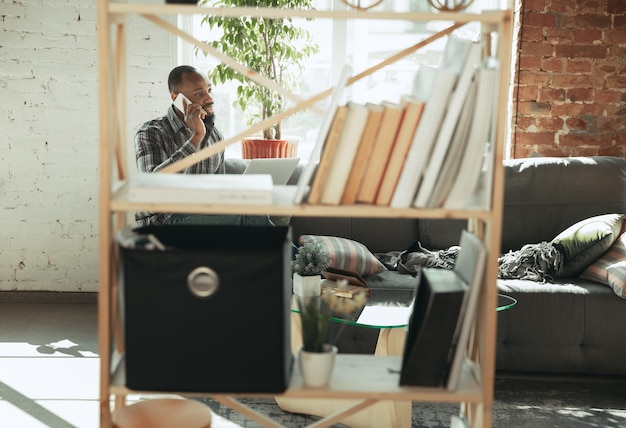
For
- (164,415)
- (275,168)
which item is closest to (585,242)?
(275,168)

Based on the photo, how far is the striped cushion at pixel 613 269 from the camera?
3463 millimetres

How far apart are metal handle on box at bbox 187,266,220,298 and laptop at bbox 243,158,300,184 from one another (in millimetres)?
1281

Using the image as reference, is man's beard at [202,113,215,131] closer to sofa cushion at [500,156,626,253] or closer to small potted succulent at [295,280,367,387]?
sofa cushion at [500,156,626,253]

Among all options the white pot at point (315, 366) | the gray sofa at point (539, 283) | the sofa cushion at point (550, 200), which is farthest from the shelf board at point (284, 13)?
the sofa cushion at point (550, 200)

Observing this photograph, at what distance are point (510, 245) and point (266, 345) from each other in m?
2.62

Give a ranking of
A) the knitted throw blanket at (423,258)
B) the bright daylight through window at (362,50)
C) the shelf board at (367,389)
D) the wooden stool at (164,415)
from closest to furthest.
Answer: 1. the shelf board at (367,389)
2. the wooden stool at (164,415)
3. the knitted throw blanket at (423,258)
4. the bright daylight through window at (362,50)

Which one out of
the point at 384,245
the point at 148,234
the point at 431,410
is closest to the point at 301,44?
the point at 384,245

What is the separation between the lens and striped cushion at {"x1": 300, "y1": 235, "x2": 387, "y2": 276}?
3.71 meters

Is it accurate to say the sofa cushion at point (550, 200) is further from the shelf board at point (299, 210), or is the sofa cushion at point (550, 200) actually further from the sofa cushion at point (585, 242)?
the shelf board at point (299, 210)

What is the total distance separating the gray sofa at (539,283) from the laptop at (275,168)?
61 cm

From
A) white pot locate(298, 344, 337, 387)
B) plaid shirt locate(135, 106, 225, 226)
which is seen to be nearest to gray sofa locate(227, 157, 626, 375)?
plaid shirt locate(135, 106, 225, 226)

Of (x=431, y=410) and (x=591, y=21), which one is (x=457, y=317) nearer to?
(x=431, y=410)

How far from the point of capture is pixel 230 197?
1.75 meters

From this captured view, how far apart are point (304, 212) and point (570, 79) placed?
312cm
